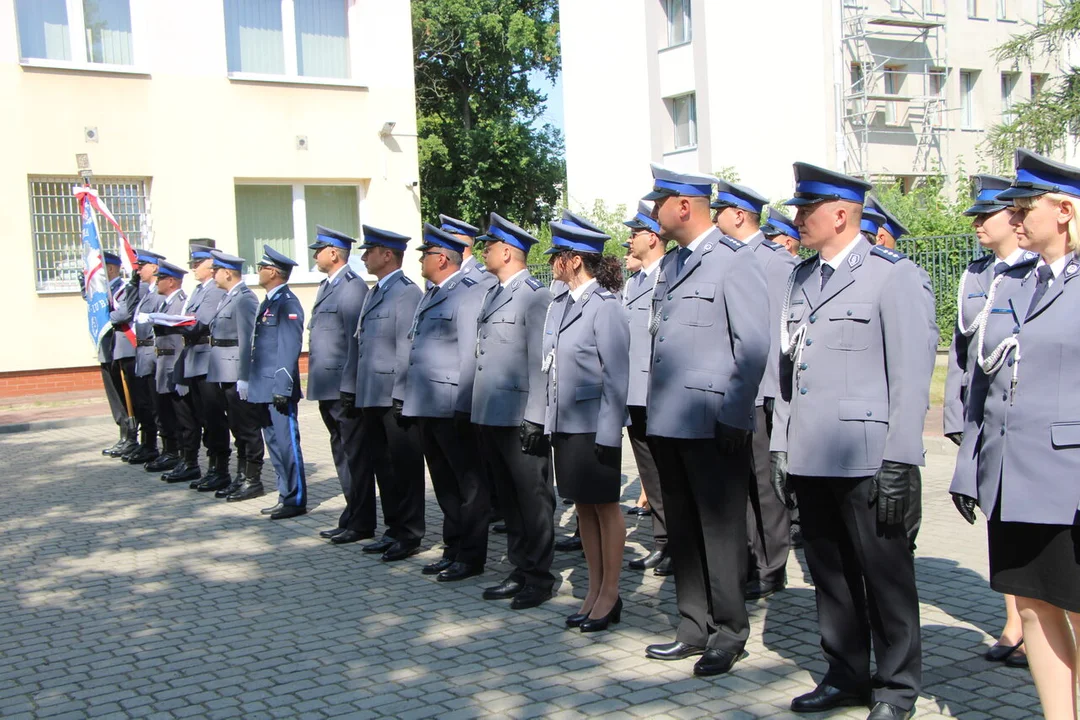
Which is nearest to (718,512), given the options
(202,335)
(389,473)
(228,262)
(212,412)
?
(389,473)

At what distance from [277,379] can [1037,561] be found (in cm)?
649

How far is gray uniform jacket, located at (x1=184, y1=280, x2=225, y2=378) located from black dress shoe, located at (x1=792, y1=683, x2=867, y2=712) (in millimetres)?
7212

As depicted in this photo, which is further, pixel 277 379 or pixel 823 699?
pixel 277 379

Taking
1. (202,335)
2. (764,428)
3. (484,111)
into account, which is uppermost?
(484,111)

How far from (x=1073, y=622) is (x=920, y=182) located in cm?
3129

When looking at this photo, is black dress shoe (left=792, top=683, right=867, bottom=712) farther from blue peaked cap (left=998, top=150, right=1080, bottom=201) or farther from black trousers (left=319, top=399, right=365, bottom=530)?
black trousers (left=319, top=399, right=365, bottom=530)

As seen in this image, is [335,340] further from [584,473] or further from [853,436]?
[853,436]

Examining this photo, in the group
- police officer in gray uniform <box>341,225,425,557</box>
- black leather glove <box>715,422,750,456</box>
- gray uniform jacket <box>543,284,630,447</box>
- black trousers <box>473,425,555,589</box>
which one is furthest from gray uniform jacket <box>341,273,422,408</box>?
black leather glove <box>715,422,750,456</box>

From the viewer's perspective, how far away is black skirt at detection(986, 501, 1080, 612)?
361 centimetres

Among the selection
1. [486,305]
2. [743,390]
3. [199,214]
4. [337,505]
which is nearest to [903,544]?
[743,390]

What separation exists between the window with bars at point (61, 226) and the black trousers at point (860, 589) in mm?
16131

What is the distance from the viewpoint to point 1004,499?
3.70m

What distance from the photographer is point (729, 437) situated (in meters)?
4.76

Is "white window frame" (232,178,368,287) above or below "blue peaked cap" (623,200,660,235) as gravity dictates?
above
